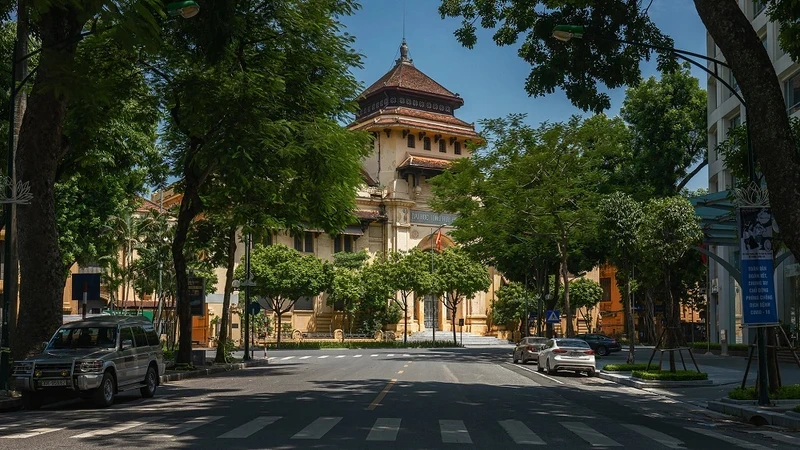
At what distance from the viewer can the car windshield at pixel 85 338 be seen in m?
19.8

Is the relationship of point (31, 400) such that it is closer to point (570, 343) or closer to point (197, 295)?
point (197, 295)

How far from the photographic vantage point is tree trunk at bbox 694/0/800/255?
14117 mm

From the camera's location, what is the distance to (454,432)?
43.9ft

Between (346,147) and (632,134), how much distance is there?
35.5m

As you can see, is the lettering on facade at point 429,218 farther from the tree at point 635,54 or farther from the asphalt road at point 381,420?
the tree at point 635,54

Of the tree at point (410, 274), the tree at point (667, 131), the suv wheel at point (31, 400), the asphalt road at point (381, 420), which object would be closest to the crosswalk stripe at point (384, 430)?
the asphalt road at point (381, 420)

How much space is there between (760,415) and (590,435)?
5.33m

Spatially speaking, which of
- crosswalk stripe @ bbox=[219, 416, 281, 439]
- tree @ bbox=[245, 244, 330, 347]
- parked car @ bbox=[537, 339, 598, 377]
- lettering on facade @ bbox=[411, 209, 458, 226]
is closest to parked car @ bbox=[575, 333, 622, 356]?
parked car @ bbox=[537, 339, 598, 377]

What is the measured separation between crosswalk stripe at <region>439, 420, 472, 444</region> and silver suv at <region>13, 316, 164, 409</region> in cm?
783

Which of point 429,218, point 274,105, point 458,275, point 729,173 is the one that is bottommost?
point 458,275

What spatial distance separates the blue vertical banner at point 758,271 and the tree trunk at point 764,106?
4.00 metres

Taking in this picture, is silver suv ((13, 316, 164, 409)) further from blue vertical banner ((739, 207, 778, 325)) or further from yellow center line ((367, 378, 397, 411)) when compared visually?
blue vertical banner ((739, 207, 778, 325))

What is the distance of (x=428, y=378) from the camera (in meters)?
29.0

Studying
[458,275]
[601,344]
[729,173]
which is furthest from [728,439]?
[458,275]
